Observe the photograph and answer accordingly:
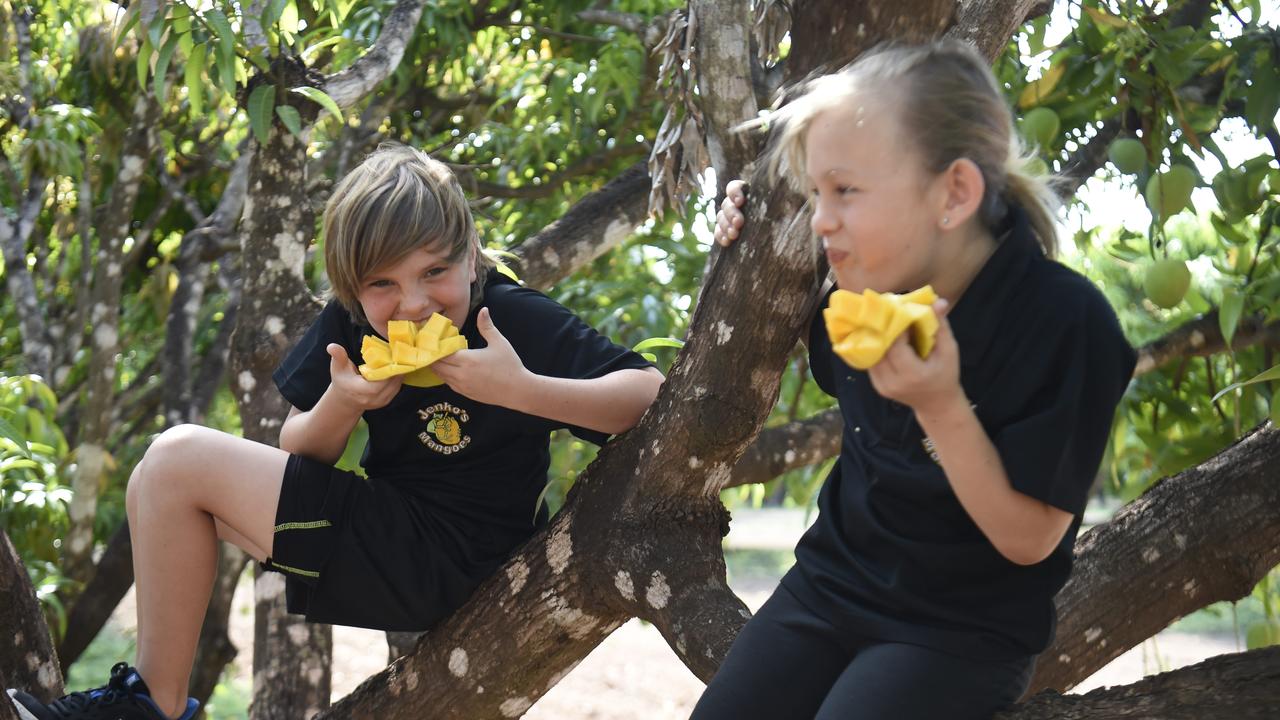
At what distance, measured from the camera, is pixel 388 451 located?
2354mm

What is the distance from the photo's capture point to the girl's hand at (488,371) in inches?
78.7


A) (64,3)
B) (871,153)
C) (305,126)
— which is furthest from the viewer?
(64,3)

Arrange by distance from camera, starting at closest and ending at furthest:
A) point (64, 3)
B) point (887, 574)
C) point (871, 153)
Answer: point (871, 153), point (887, 574), point (64, 3)

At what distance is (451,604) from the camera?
7.46 ft

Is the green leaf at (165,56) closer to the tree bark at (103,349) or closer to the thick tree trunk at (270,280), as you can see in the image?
the thick tree trunk at (270,280)

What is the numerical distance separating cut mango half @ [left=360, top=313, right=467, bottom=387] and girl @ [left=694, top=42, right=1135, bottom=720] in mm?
644

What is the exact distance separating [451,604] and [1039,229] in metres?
1.20

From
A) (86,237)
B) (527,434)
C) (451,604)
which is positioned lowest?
(86,237)

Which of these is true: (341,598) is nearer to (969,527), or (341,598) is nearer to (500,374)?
(500,374)

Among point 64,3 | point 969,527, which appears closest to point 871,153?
point 969,527

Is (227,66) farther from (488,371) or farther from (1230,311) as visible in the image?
(1230,311)

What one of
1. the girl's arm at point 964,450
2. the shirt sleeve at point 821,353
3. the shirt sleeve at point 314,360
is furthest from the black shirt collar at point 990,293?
the shirt sleeve at point 314,360

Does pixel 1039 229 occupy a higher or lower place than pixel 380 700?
higher

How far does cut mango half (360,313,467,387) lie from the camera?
1.99 metres
